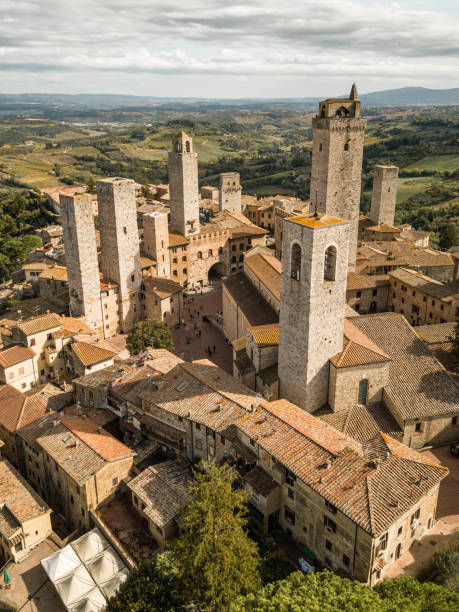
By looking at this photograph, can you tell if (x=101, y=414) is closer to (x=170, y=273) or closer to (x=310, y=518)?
(x=310, y=518)

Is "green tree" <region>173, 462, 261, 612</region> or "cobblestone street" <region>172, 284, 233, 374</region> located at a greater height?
"green tree" <region>173, 462, 261, 612</region>

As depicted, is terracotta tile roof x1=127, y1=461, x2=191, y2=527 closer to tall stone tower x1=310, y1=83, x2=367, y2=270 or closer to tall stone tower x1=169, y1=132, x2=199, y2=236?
tall stone tower x1=310, y1=83, x2=367, y2=270

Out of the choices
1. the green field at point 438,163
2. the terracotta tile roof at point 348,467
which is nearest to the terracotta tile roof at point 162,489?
the terracotta tile roof at point 348,467

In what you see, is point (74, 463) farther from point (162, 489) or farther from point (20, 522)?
point (162, 489)

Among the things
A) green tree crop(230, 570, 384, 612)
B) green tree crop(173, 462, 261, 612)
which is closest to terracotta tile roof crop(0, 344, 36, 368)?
green tree crop(173, 462, 261, 612)

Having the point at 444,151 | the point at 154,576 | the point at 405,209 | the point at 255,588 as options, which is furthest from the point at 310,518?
the point at 444,151

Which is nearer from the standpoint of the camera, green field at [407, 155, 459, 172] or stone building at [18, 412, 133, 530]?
stone building at [18, 412, 133, 530]
